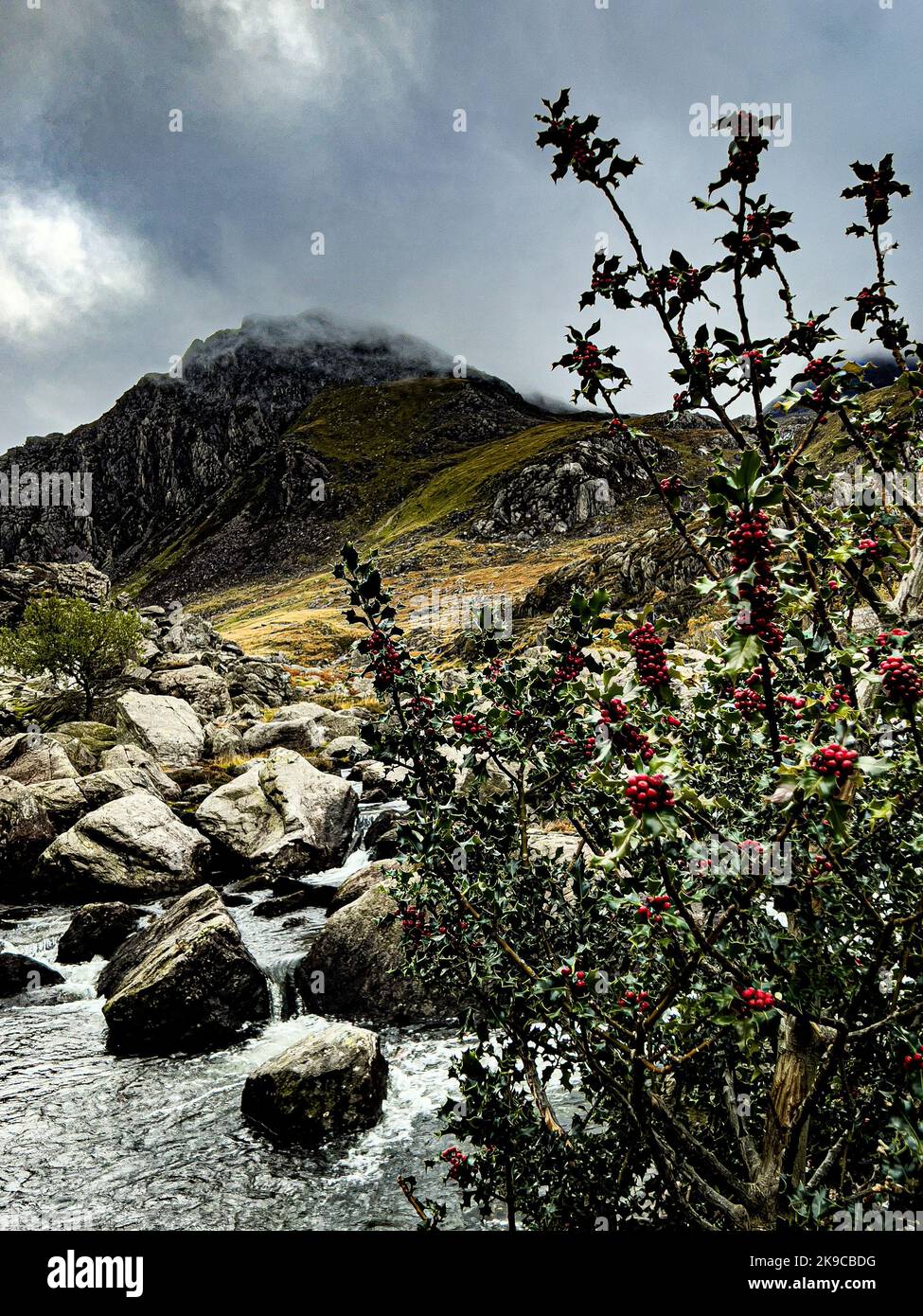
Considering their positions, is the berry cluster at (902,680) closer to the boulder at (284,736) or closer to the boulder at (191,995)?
the boulder at (191,995)

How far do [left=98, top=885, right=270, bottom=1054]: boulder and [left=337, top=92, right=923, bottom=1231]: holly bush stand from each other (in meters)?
9.80

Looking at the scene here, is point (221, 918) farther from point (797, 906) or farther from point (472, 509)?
point (472, 509)

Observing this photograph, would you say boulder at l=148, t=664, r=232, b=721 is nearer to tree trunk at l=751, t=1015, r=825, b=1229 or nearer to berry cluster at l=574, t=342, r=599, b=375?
berry cluster at l=574, t=342, r=599, b=375

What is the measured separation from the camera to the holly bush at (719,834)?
309cm

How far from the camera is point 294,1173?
957cm

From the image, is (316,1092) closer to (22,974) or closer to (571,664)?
(22,974)

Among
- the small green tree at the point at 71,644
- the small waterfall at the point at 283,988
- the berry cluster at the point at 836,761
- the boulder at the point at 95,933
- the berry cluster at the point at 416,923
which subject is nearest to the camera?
the berry cluster at the point at 836,761

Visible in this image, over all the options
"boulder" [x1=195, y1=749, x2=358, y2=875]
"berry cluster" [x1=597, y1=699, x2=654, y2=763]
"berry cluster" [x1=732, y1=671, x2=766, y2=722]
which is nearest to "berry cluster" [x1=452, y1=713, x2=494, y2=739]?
"berry cluster" [x1=597, y1=699, x2=654, y2=763]

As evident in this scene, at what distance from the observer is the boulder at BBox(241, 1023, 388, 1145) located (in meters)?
10.3

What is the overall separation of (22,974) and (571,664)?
1736 cm

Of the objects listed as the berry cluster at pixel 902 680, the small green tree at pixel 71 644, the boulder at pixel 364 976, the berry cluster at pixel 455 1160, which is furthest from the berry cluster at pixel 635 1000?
the small green tree at pixel 71 644

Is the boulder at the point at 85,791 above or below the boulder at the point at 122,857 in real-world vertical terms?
above

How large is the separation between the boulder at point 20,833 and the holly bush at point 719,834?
21423 mm

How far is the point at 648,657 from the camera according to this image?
125 inches
